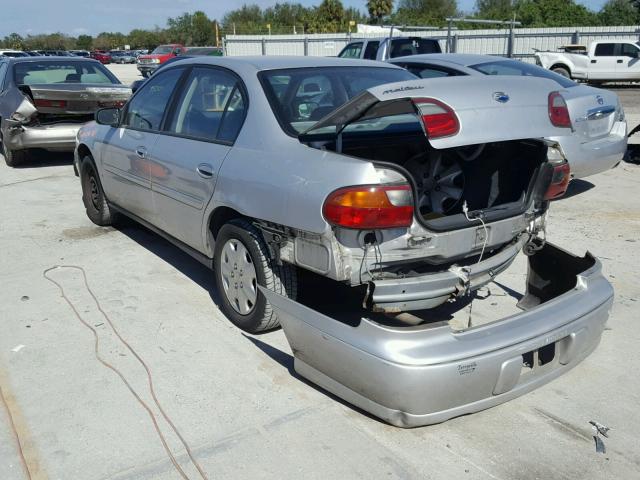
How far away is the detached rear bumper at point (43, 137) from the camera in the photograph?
32.0 feet

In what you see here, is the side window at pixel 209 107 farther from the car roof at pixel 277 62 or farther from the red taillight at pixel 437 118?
the red taillight at pixel 437 118

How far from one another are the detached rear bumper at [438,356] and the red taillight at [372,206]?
18.7 inches

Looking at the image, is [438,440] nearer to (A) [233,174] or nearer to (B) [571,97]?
(A) [233,174]

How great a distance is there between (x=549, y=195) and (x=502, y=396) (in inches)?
51.8

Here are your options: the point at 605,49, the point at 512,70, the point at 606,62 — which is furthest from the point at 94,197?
the point at 605,49

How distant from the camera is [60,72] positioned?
428 inches

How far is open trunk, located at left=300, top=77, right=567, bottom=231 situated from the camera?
122 inches

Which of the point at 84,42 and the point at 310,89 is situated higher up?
the point at 84,42

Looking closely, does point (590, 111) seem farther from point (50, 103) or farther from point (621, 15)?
→ point (621, 15)

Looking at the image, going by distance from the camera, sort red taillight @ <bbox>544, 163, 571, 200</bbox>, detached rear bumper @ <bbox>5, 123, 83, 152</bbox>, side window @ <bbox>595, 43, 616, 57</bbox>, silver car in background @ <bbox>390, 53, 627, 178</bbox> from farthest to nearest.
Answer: side window @ <bbox>595, 43, 616, 57</bbox>
detached rear bumper @ <bbox>5, 123, 83, 152</bbox>
silver car in background @ <bbox>390, 53, 627, 178</bbox>
red taillight @ <bbox>544, 163, 571, 200</bbox>

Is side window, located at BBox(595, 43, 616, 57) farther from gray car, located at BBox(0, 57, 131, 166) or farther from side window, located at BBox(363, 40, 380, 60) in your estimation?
gray car, located at BBox(0, 57, 131, 166)

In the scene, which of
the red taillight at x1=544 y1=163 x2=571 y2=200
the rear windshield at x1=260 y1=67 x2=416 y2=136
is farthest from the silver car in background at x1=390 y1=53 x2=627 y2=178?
the red taillight at x1=544 y1=163 x2=571 y2=200

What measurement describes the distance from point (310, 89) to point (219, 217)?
1.00 metres

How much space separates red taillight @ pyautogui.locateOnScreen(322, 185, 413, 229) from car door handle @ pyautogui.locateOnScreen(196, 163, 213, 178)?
1258 mm
